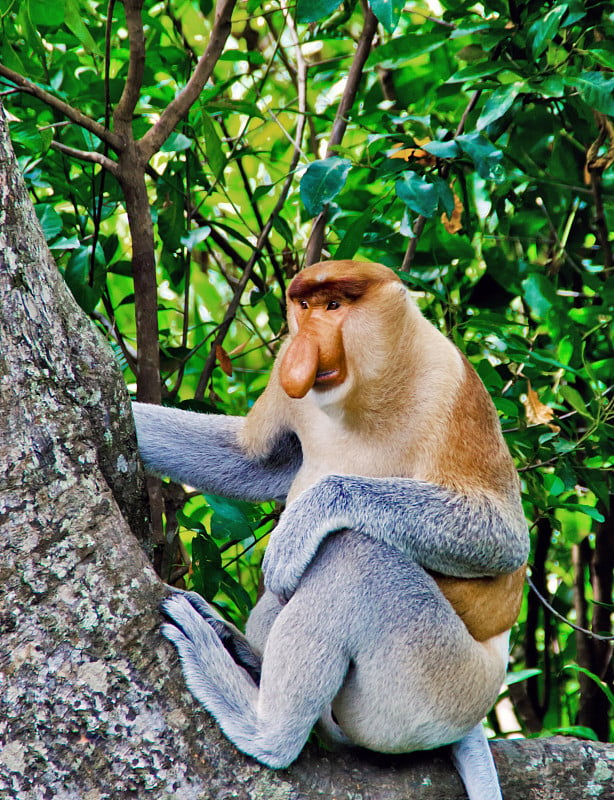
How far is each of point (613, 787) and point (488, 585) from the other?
2.05ft

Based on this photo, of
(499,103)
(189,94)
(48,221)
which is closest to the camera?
(189,94)

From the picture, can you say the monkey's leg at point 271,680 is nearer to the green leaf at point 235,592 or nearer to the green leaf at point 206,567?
the green leaf at point 206,567

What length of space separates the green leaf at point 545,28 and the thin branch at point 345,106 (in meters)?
0.74

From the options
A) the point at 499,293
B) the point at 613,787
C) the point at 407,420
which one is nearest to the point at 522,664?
the point at 499,293

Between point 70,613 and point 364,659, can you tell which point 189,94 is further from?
point 364,659

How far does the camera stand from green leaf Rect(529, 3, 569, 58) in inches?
107

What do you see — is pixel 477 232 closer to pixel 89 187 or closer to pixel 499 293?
pixel 499 293

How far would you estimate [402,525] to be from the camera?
234 centimetres

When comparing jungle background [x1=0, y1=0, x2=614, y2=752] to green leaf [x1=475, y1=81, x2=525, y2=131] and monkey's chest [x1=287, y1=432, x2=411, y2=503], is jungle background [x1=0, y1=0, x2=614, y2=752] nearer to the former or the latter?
green leaf [x1=475, y1=81, x2=525, y2=131]

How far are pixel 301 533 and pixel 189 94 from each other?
A: 1414 millimetres

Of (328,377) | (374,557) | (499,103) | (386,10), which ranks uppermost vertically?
(386,10)

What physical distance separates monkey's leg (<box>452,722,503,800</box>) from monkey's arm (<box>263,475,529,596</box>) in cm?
45

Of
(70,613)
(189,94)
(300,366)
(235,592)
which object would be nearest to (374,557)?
(300,366)

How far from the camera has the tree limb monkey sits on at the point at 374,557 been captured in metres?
2.15
